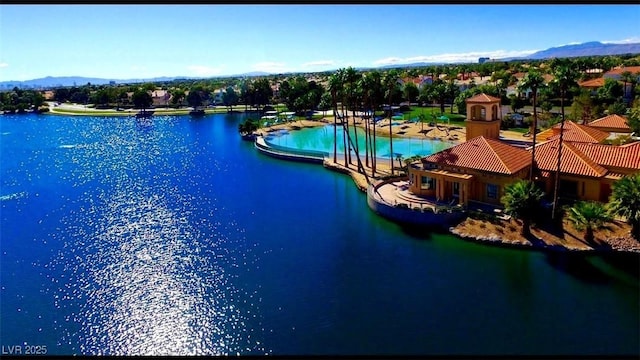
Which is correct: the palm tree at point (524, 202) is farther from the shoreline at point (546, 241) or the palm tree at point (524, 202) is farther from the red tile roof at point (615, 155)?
the red tile roof at point (615, 155)

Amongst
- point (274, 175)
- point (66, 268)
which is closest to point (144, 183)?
point (274, 175)

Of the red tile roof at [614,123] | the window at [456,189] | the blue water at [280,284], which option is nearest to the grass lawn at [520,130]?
the red tile roof at [614,123]

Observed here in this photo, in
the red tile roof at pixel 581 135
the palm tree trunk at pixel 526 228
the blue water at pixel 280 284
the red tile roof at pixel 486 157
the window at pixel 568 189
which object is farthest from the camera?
the red tile roof at pixel 581 135

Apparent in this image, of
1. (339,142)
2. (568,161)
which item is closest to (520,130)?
(339,142)

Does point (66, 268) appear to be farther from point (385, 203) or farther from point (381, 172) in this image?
point (381, 172)

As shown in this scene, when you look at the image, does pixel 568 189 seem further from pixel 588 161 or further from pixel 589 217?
pixel 589 217
